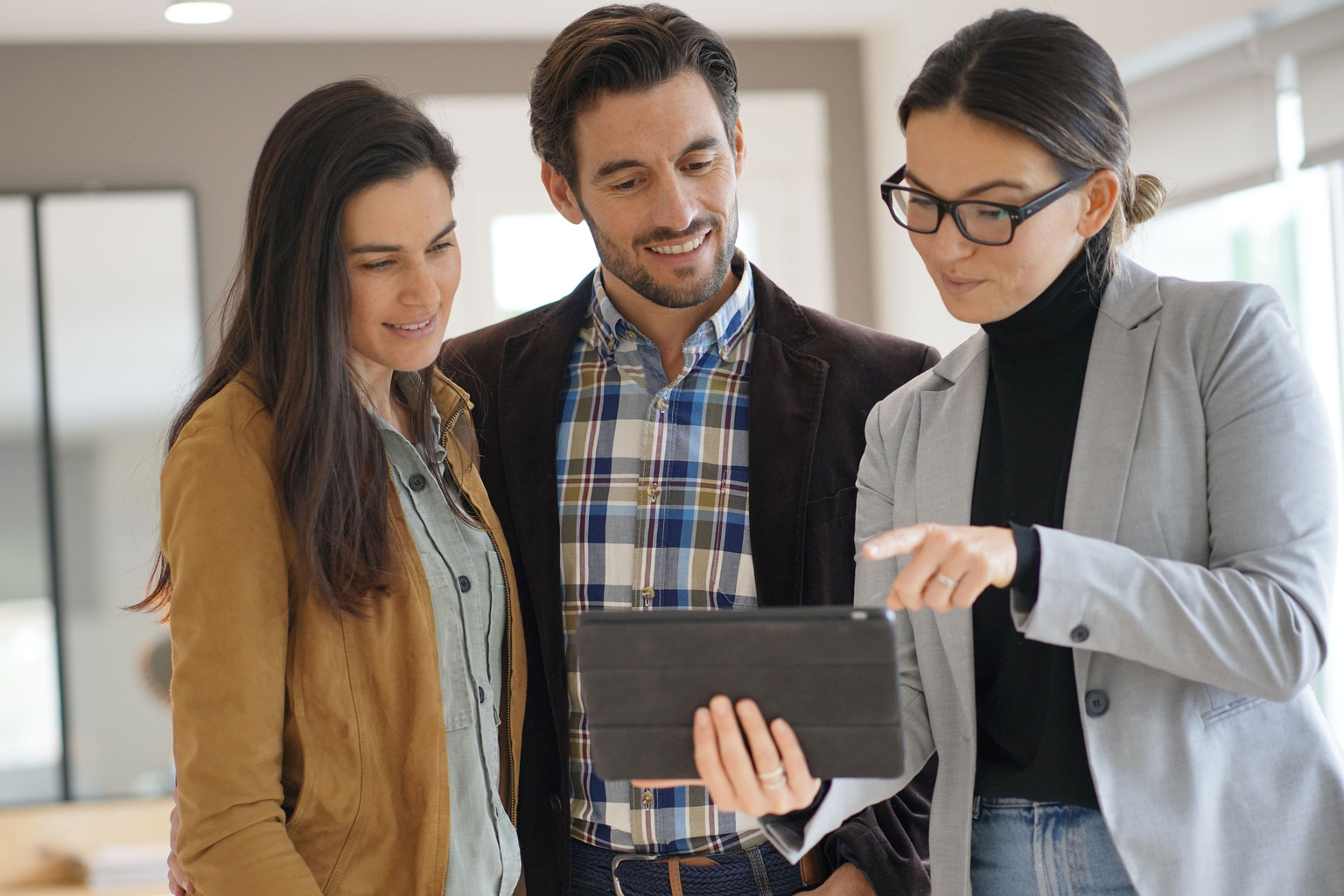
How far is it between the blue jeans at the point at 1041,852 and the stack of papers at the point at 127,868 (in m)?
2.96

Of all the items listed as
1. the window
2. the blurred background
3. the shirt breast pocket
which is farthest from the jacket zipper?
the blurred background

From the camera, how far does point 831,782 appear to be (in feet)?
4.12

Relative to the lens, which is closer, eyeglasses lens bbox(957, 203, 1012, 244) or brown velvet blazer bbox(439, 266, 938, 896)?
eyeglasses lens bbox(957, 203, 1012, 244)

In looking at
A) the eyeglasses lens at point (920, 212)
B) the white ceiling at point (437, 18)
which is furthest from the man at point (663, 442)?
the white ceiling at point (437, 18)

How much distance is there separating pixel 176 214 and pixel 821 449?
322 centimetres

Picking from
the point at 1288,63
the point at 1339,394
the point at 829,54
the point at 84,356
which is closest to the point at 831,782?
the point at 1339,394

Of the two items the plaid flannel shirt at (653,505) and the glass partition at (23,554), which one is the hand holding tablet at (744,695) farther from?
the glass partition at (23,554)

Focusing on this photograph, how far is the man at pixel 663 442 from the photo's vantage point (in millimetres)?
1600

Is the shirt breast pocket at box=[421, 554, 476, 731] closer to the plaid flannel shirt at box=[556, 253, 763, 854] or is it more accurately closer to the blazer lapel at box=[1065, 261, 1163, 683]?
the plaid flannel shirt at box=[556, 253, 763, 854]

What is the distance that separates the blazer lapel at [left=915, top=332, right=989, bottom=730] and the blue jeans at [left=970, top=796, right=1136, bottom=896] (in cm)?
10

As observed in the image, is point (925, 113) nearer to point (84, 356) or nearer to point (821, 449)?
point (821, 449)

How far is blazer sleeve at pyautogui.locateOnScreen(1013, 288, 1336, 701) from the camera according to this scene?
108 cm

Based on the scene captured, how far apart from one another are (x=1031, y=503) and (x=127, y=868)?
318 cm

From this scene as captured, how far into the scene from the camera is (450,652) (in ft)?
4.63
